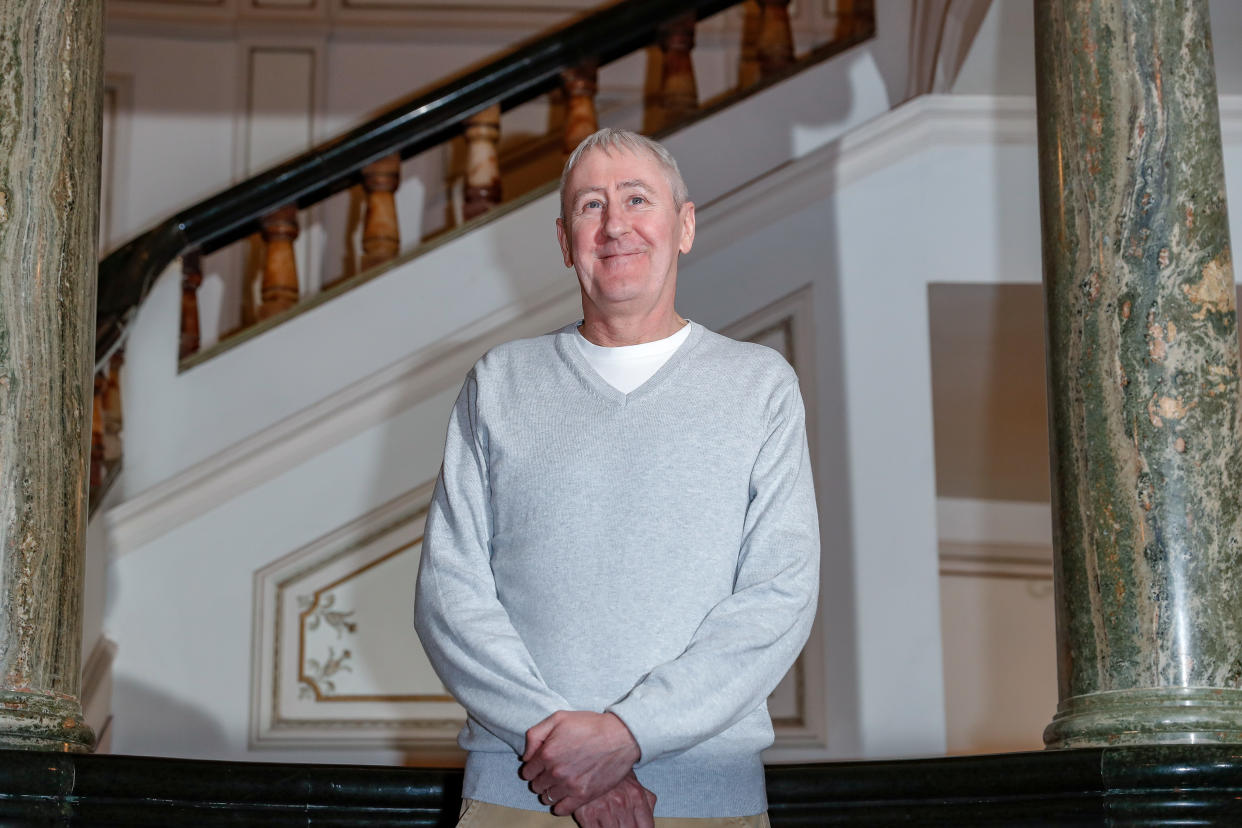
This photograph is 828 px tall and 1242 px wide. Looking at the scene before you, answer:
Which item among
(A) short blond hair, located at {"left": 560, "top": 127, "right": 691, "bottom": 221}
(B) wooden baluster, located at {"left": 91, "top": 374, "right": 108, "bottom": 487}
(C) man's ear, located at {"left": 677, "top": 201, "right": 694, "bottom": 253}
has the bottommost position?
(C) man's ear, located at {"left": 677, "top": 201, "right": 694, "bottom": 253}

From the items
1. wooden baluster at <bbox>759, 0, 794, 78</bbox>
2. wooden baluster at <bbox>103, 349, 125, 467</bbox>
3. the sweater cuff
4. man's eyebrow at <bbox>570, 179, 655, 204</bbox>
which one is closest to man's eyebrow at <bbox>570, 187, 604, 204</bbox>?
man's eyebrow at <bbox>570, 179, 655, 204</bbox>

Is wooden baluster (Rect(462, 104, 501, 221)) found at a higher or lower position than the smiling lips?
higher

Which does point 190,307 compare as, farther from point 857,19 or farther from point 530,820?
point 530,820

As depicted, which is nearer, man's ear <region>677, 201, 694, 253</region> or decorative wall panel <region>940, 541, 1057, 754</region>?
man's ear <region>677, 201, 694, 253</region>

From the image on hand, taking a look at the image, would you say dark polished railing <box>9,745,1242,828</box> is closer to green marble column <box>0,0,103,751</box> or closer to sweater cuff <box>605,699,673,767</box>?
green marble column <box>0,0,103,751</box>

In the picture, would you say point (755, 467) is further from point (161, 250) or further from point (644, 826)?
point (161, 250)

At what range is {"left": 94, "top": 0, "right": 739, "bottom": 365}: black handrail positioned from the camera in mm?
4637

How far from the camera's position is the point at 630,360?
6.88 ft

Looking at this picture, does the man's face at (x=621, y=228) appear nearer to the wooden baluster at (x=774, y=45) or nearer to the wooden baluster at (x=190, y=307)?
the wooden baluster at (x=190, y=307)

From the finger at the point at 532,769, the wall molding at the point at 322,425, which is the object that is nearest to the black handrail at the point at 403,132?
the wall molding at the point at 322,425

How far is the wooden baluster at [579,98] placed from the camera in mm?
4875

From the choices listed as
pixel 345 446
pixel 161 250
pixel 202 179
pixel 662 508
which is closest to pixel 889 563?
pixel 345 446

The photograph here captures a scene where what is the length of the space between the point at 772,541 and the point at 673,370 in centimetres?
27

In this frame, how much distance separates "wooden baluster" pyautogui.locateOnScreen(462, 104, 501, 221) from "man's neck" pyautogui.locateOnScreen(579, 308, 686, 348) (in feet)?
9.29
